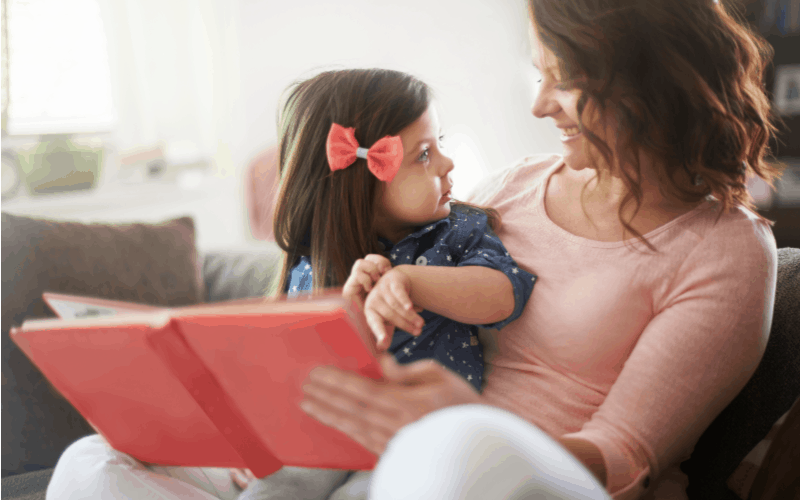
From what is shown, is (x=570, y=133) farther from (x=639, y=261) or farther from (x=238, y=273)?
(x=238, y=273)

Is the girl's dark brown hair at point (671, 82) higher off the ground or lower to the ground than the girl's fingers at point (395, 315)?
higher

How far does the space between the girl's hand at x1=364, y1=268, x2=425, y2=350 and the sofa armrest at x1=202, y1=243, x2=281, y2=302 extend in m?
0.90

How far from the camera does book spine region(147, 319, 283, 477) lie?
2.12 ft

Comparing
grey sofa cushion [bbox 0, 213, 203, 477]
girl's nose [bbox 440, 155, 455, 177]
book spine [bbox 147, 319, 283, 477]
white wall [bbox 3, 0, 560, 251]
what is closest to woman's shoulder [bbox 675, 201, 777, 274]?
girl's nose [bbox 440, 155, 455, 177]

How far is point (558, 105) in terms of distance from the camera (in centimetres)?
90

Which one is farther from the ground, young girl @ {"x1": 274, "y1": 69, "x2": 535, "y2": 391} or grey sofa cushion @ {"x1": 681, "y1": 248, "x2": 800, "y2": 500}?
young girl @ {"x1": 274, "y1": 69, "x2": 535, "y2": 391}

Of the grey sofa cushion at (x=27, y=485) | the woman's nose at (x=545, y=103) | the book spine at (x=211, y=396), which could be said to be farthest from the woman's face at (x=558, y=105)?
the grey sofa cushion at (x=27, y=485)

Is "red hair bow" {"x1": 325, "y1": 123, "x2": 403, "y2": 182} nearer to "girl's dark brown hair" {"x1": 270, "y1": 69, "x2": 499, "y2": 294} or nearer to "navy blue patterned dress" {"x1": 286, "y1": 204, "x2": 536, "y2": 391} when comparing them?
"girl's dark brown hair" {"x1": 270, "y1": 69, "x2": 499, "y2": 294}

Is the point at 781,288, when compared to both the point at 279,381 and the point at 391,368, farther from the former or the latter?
the point at 279,381

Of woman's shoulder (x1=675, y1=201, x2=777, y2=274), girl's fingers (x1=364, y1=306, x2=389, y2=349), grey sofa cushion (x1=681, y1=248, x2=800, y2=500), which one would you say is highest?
woman's shoulder (x1=675, y1=201, x2=777, y2=274)

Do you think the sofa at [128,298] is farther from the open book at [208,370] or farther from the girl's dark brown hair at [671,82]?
the open book at [208,370]

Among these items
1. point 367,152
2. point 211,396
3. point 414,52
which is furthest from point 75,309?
point 414,52

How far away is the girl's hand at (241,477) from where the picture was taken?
96cm

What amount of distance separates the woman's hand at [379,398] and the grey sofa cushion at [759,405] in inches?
20.7
